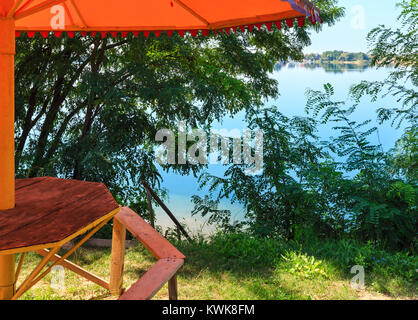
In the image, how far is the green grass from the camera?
343cm

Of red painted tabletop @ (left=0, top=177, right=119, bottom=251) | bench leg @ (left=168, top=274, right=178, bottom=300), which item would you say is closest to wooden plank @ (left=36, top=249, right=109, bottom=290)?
red painted tabletop @ (left=0, top=177, right=119, bottom=251)

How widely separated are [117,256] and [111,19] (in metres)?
1.92

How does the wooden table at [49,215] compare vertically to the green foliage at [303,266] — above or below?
above

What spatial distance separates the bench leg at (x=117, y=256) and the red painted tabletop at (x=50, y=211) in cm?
41

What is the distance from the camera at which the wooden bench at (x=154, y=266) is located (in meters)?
1.67

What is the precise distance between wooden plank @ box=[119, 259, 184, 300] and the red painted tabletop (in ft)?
1.36

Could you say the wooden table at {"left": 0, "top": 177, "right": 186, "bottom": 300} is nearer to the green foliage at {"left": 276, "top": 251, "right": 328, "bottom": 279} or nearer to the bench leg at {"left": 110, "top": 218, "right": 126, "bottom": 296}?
the bench leg at {"left": 110, "top": 218, "right": 126, "bottom": 296}

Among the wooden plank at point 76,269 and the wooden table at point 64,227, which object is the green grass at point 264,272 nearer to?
the wooden plank at point 76,269

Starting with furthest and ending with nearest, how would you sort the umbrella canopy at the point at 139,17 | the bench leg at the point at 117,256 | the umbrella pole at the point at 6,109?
the bench leg at the point at 117,256
the umbrella canopy at the point at 139,17
the umbrella pole at the point at 6,109

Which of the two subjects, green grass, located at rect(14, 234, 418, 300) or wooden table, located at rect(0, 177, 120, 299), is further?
green grass, located at rect(14, 234, 418, 300)

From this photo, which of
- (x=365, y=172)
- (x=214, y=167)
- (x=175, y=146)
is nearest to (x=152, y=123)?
(x=175, y=146)

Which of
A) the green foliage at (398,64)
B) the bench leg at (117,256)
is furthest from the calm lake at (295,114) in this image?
the bench leg at (117,256)

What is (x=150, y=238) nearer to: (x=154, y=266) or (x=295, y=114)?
(x=154, y=266)

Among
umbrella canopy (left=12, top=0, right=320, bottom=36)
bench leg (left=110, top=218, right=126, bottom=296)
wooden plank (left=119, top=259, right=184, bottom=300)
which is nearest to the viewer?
wooden plank (left=119, top=259, right=184, bottom=300)
